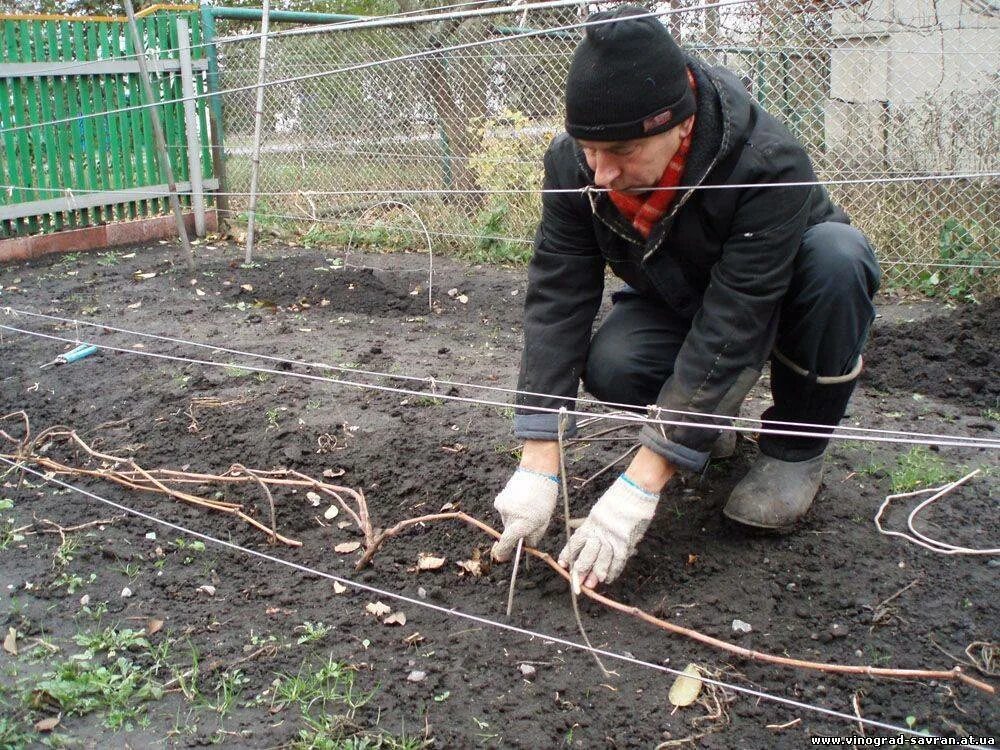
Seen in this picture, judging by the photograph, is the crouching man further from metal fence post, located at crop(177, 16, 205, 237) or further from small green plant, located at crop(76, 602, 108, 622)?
metal fence post, located at crop(177, 16, 205, 237)

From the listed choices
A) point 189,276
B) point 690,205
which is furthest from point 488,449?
point 189,276

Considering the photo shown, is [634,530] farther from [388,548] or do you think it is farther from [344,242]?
[344,242]

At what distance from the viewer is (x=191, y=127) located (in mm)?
7594

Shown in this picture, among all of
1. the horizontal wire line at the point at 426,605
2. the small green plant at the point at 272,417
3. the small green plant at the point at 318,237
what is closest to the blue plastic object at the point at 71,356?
the horizontal wire line at the point at 426,605

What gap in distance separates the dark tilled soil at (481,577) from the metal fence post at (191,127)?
12.4 ft

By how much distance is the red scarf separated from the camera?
7.29ft

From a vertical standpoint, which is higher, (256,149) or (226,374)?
(256,149)

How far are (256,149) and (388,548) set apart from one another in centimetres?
460

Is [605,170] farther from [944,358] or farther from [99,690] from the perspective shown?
[944,358]

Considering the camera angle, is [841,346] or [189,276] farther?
[189,276]

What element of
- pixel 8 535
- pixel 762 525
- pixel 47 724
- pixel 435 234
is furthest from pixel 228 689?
pixel 435 234

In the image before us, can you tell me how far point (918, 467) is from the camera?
2.89 metres

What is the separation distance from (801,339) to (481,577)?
1090 millimetres

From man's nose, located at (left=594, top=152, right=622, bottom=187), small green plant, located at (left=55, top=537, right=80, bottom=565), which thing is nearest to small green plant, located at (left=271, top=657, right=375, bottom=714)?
small green plant, located at (left=55, top=537, right=80, bottom=565)
